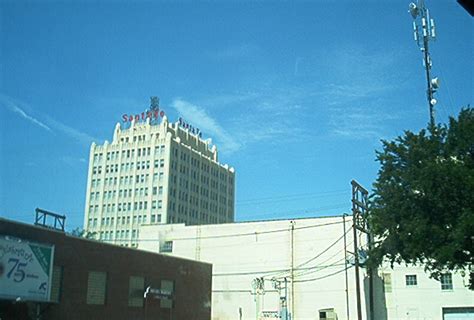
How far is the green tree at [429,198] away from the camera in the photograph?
28.2 m

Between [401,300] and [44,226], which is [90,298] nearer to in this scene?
[44,226]

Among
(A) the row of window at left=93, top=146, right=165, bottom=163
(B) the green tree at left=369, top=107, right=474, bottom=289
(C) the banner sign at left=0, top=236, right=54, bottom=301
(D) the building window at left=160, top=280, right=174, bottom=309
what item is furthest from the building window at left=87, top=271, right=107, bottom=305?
(A) the row of window at left=93, top=146, right=165, bottom=163

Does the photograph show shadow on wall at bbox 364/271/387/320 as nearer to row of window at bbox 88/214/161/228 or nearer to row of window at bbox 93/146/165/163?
row of window at bbox 88/214/161/228

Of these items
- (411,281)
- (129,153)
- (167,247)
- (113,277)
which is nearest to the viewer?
(113,277)

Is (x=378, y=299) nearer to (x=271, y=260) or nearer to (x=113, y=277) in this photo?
(x=271, y=260)

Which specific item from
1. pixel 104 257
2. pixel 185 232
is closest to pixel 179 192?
pixel 185 232

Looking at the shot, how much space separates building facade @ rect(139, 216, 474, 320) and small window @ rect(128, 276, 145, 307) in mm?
21174

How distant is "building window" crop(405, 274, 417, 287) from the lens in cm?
6256

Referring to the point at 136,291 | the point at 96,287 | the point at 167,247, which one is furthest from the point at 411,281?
the point at 96,287

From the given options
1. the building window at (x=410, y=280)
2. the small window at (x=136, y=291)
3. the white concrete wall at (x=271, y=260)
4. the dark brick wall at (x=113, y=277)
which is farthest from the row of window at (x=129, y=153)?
the small window at (x=136, y=291)

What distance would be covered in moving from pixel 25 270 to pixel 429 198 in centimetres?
2225

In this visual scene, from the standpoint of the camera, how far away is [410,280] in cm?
6294

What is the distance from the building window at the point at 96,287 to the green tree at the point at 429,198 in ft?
58.6

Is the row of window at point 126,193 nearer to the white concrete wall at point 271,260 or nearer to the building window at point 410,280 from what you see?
the white concrete wall at point 271,260
